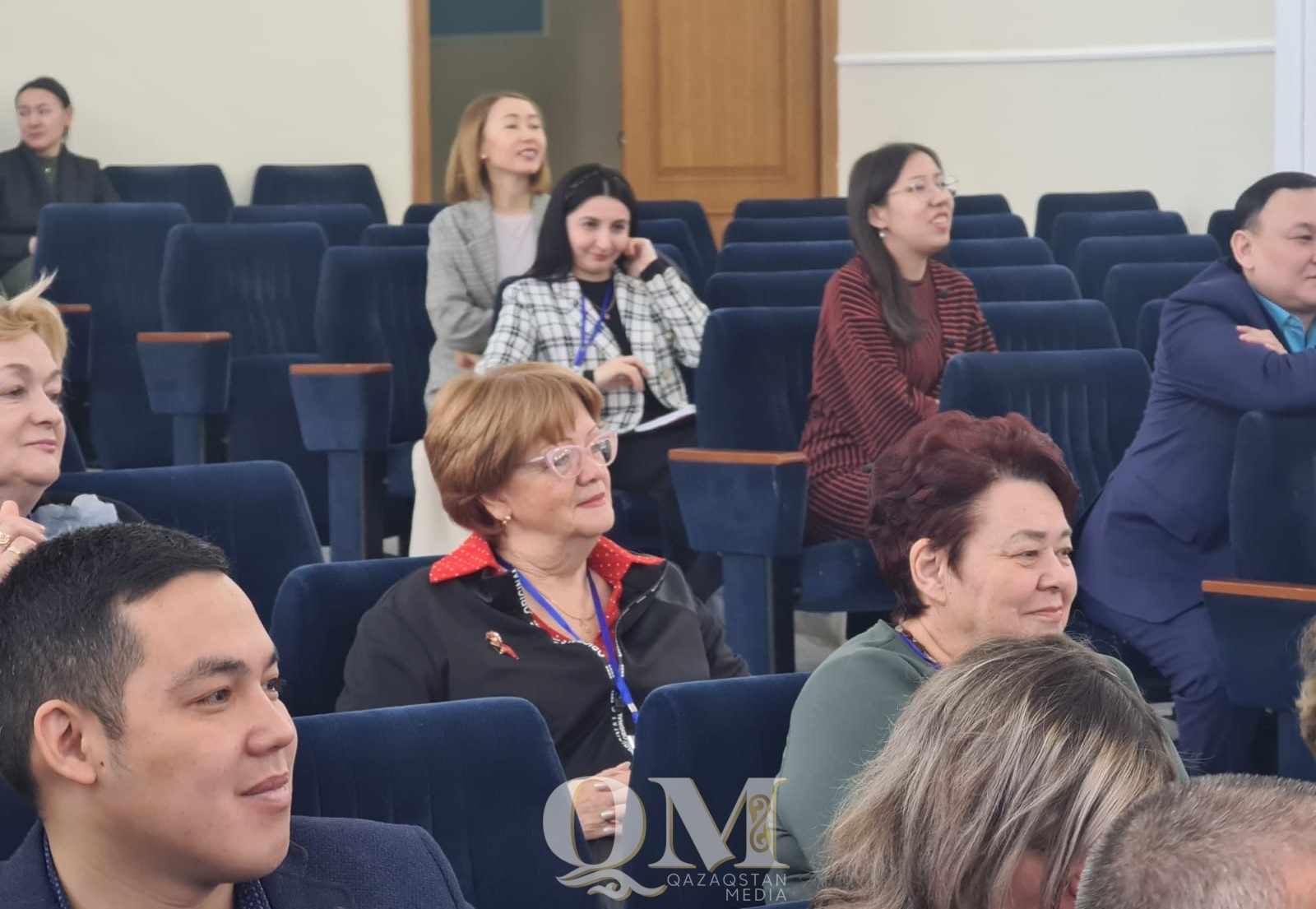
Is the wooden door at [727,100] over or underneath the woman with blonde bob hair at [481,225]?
over

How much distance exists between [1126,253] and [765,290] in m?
1.59

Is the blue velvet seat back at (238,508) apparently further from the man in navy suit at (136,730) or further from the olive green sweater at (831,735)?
the man in navy suit at (136,730)

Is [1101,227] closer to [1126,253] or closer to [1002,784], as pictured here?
[1126,253]

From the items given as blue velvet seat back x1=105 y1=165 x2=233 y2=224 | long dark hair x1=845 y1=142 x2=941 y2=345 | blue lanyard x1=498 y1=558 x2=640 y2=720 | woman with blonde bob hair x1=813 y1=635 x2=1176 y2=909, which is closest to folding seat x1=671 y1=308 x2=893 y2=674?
long dark hair x1=845 y1=142 x2=941 y2=345

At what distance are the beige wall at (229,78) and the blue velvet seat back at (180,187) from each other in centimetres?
30

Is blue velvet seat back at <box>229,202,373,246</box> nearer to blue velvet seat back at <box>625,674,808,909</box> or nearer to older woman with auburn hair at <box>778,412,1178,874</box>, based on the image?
older woman with auburn hair at <box>778,412,1178,874</box>

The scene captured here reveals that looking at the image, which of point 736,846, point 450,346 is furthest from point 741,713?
point 450,346

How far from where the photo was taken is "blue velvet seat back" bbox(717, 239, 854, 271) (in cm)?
530

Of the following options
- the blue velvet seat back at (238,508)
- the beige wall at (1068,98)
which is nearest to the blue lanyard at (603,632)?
the blue velvet seat back at (238,508)

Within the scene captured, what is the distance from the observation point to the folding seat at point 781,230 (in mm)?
6172

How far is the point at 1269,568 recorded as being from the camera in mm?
2826

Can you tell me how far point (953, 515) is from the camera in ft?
6.83

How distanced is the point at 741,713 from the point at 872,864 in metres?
0.49

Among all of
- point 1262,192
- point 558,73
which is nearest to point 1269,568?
point 1262,192
